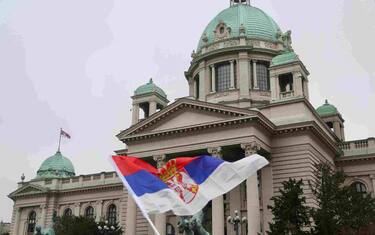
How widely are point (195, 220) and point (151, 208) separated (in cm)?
215

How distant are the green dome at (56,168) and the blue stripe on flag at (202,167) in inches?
2201

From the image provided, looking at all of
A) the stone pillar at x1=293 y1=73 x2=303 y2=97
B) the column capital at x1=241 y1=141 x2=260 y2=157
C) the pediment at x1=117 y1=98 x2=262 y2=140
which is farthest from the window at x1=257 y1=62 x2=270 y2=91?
the column capital at x1=241 y1=141 x2=260 y2=157

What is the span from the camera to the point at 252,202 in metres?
37.2

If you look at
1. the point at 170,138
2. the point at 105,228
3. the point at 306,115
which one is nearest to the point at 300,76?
the point at 306,115

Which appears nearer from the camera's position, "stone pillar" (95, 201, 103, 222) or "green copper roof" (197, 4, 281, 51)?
"green copper roof" (197, 4, 281, 51)

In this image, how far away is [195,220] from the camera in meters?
16.3

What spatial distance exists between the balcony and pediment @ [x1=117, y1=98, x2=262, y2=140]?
14.2m

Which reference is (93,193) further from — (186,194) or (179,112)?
(186,194)

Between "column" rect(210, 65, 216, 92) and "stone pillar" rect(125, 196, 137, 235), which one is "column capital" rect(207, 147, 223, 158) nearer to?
"stone pillar" rect(125, 196, 137, 235)

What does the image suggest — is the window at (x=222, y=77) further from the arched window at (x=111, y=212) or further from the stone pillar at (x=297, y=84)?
the arched window at (x=111, y=212)

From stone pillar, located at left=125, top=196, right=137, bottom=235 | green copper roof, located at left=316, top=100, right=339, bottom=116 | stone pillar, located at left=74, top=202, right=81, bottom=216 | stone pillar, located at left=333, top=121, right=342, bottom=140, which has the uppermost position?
green copper roof, located at left=316, top=100, right=339, bottom=116

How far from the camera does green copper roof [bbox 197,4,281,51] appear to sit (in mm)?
56503

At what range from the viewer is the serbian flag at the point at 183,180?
587 inches

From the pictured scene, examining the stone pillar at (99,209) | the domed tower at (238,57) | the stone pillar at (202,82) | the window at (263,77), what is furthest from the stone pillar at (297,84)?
the stone pillar at (99,209)
